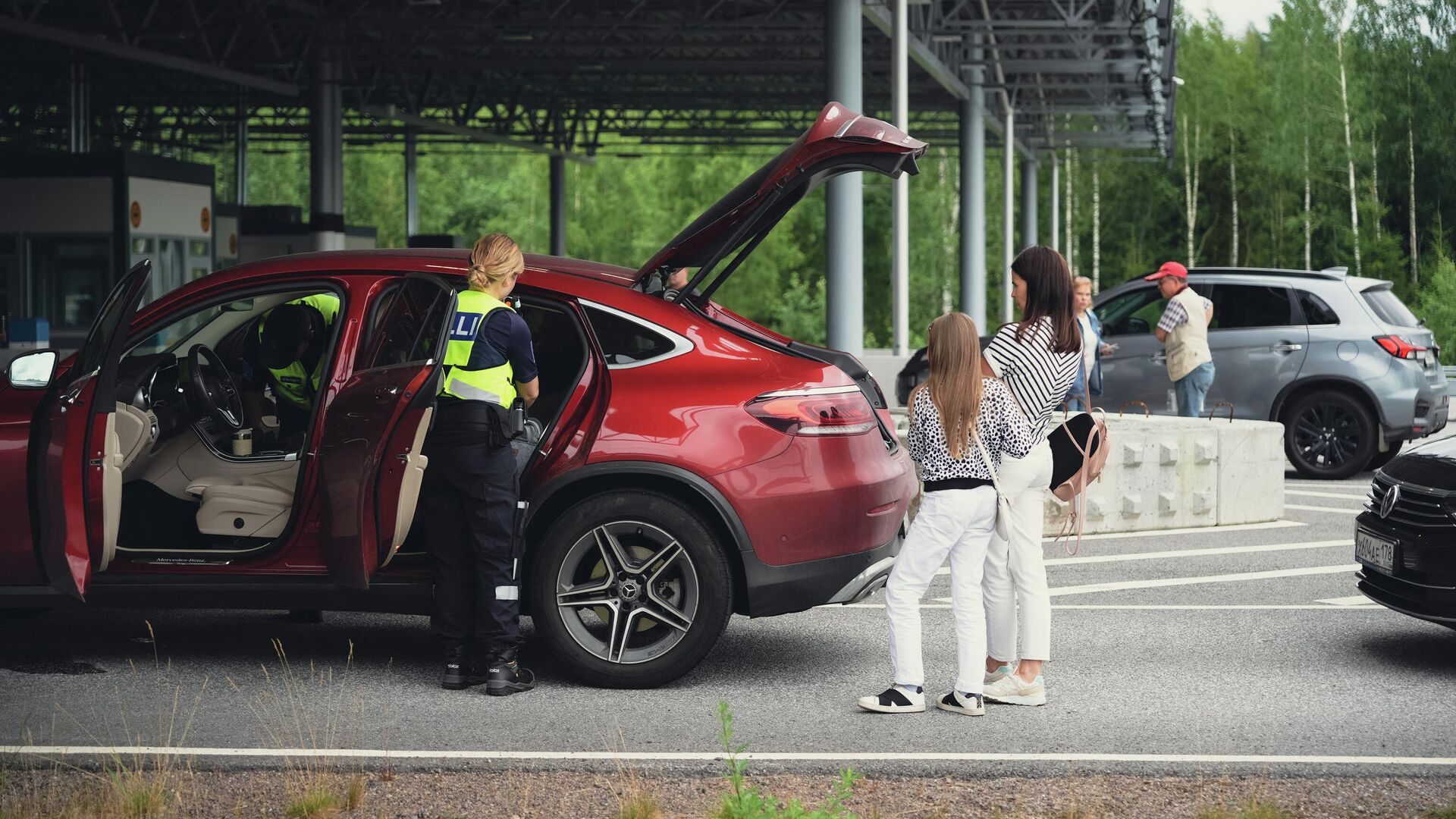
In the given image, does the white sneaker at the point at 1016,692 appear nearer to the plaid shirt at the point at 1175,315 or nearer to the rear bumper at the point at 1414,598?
the rear bumper at the point at 1414,598

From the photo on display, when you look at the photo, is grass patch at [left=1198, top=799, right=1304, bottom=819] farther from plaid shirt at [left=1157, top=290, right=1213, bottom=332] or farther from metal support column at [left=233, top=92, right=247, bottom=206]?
metal support column at [left=233, top=92, right=247, bottom=206]

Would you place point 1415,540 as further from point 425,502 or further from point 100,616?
point 100,616

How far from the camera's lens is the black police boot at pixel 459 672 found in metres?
6.62

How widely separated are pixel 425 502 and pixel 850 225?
14.6 meters

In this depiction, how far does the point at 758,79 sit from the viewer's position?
48.2m

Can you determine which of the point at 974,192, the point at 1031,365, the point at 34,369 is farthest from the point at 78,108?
the point at 1031,365

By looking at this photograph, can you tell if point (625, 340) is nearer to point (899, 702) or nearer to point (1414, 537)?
point (899, 702)

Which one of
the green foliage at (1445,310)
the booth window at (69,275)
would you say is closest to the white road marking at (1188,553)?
the booth window at (69,275)

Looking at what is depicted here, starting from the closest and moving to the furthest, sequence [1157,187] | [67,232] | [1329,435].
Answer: [1329,435] → [67,232] → [1157,187]

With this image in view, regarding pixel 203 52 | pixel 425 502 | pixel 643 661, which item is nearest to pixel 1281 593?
pixel 643 661

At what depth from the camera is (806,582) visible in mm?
6449

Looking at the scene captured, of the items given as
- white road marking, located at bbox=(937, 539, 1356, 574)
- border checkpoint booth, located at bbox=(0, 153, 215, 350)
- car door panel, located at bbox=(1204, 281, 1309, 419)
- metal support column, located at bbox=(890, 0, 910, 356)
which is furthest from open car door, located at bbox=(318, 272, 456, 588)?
border checkpoint booth, located at bbox=(0, 153, 215, 350)

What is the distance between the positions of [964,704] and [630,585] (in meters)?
1.32

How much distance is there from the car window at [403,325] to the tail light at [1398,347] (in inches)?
417
